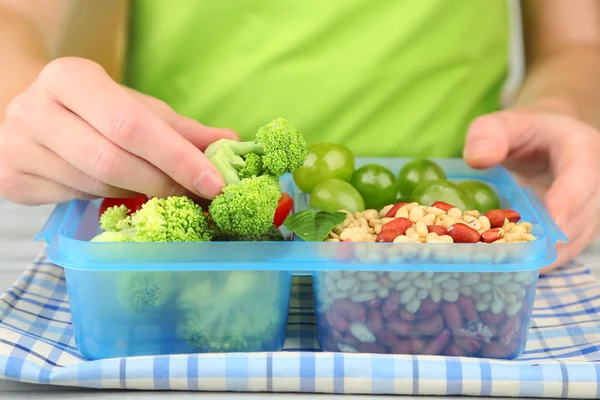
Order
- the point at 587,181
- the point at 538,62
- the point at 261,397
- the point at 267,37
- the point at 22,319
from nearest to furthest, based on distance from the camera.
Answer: the point at 261,397, the point at 22,319, the point at 587,181, the point at 267,37, the point at 538,62

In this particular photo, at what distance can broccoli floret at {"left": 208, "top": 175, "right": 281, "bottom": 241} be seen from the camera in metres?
0.82

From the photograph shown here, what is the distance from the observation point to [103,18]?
59.8 inches

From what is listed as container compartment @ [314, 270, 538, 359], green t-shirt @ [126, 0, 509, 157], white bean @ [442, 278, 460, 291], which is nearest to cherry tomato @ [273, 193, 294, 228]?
container compartment @ [314, 270, 538, 359]

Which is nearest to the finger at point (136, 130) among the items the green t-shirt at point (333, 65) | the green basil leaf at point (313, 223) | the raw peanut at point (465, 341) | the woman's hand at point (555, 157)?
the green basil leaf at point (313, 223)

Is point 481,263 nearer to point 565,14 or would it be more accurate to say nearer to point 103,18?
point 565,14

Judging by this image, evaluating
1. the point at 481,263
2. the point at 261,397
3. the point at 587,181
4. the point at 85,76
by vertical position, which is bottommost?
the point at 261,397

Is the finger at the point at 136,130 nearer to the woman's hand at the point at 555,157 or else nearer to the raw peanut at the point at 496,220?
the raw peanut at the point at 496,220

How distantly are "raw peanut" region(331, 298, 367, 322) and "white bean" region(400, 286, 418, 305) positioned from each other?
4cm

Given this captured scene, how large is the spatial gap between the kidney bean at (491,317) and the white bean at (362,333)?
0.13 meters

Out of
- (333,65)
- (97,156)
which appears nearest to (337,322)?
(97,156)

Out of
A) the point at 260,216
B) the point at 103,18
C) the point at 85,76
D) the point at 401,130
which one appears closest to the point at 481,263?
the point at 260,216

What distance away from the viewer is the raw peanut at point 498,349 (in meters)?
0.84

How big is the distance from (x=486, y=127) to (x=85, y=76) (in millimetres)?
577

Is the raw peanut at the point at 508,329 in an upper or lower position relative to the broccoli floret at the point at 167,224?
lower
